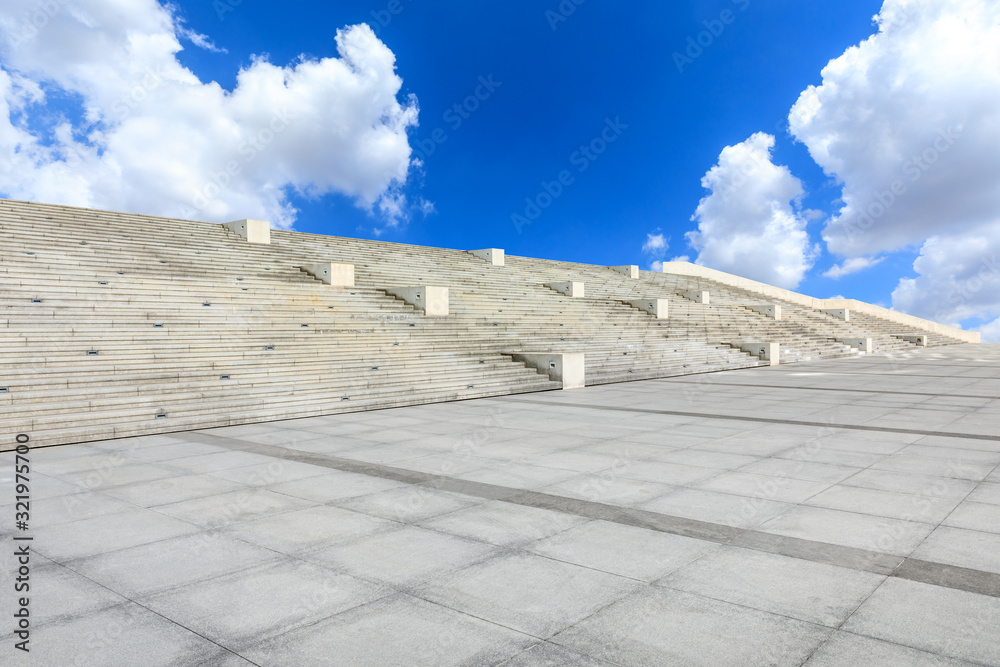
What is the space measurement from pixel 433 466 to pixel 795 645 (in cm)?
489

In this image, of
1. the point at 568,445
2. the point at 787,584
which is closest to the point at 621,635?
the point at 787,584

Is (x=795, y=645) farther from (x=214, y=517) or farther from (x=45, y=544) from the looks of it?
(x=45, y=544)

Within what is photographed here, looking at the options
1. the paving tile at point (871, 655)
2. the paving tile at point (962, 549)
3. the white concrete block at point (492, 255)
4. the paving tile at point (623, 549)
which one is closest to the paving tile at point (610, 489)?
the paving tile at point (623, 549)

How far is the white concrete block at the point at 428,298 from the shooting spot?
20.1m

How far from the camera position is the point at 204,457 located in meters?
8.47

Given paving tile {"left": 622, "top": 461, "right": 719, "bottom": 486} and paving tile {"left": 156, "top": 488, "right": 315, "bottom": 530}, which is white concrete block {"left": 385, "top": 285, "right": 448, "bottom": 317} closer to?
paving tile {"left": 622, "top": 461, "right": 719, "bottom": 486}

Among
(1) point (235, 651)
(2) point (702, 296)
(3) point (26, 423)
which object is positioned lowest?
(1) point (235, 651)

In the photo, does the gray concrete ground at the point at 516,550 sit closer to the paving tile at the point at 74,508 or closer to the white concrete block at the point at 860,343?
the paving tile at the point at 74,508

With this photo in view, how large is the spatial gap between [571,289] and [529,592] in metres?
23.6

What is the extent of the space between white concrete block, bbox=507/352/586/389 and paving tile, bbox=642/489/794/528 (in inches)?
416

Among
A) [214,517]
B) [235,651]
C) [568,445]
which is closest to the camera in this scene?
[235,651]

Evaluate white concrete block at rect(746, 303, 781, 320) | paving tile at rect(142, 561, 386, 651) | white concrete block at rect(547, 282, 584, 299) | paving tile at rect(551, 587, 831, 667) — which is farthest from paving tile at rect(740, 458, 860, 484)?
white concrete block at rect(746, 303, 781, 320)

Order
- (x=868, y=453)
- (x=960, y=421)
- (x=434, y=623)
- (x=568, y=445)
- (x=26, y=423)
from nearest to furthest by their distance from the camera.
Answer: (x=434, y=623), (x=868, y=453), (x=568, y=445), (x=26, y=423), (x=960, y=421)

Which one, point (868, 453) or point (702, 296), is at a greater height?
point (702, 296)
